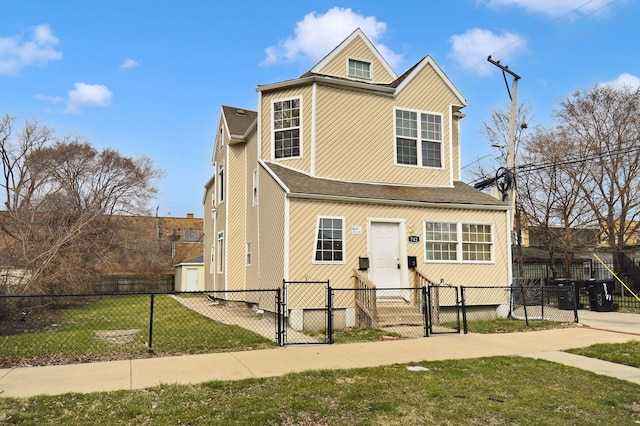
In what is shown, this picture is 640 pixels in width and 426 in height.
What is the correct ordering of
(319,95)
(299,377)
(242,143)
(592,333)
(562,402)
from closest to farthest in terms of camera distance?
(562,402) → (299,377) → (592,333) → (319,95) → (242,143)

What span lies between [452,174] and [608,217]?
16.9m

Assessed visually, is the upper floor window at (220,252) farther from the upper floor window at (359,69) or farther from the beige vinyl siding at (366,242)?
the upper floor window at (359,69)

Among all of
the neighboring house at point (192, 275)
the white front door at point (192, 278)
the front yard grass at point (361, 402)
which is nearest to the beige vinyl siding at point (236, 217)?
the front yard grass at point (361, 402)

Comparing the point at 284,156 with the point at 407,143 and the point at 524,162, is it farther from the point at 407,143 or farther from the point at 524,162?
the point at 524,162

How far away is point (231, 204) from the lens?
18172 mm

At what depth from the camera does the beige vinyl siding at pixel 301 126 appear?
14.3m

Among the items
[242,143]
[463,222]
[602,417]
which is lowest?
[602,417]

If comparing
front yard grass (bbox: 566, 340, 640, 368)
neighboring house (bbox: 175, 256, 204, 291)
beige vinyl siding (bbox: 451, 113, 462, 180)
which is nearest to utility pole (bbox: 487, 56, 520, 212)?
beige vinyl siding (bbox: 451, 113, 462, 180)

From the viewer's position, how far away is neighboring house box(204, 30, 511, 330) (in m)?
12.9

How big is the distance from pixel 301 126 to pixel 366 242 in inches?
153

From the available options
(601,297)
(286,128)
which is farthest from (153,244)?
(601,297)

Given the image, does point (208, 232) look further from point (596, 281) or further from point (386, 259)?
point (596, 281)

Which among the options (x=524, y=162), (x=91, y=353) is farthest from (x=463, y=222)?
(x=524, y=162)

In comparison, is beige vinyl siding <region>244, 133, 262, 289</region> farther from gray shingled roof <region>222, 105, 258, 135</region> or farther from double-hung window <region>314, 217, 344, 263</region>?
double-hung window <region>314, 217, 344, 263</region>
